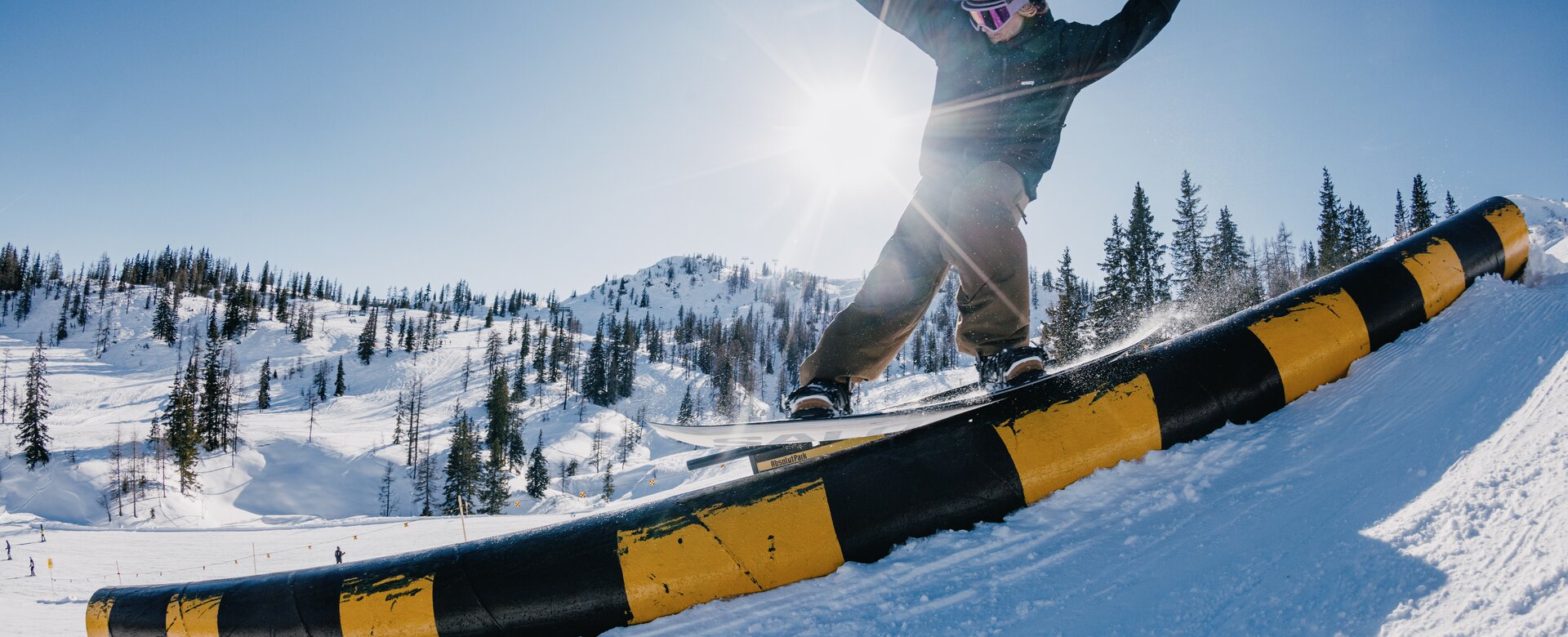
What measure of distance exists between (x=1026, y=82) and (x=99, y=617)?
174 inches

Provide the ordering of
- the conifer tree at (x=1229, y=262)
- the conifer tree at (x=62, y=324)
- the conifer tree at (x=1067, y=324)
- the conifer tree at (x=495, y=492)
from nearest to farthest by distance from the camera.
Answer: the conifer tree at (x=1067, y=324) → the conifer tree at (x=1229, y=262) → the conifer tree at (x=495, y=492) → the conifer tree at (x=62, y=324)

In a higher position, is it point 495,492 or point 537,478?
point 495,492

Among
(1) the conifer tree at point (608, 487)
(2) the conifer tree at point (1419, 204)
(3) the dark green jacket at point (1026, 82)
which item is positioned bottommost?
(1) the conifer tree at point (608, 487)

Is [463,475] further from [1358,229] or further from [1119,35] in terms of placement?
[1358,229]

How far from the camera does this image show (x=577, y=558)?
195cm

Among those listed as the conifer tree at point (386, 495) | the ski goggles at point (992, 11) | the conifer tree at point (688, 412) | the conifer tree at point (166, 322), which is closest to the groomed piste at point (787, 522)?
the ski goggles at point (992, 11)

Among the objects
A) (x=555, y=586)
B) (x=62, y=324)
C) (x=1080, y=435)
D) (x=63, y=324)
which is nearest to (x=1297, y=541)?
(x=1080, y=435)

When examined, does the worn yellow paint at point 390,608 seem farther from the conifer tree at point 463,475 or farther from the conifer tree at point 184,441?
the conifer tree at point 184,441

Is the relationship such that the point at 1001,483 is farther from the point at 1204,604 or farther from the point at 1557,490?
the point at 1557,490

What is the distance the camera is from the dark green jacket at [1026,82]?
102 inches

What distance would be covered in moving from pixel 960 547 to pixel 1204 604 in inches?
24.7

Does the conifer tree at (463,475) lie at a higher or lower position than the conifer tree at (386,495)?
higher

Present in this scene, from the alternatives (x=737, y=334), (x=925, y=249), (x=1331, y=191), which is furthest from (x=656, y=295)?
(x=925, y=249)

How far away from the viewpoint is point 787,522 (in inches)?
75.8
